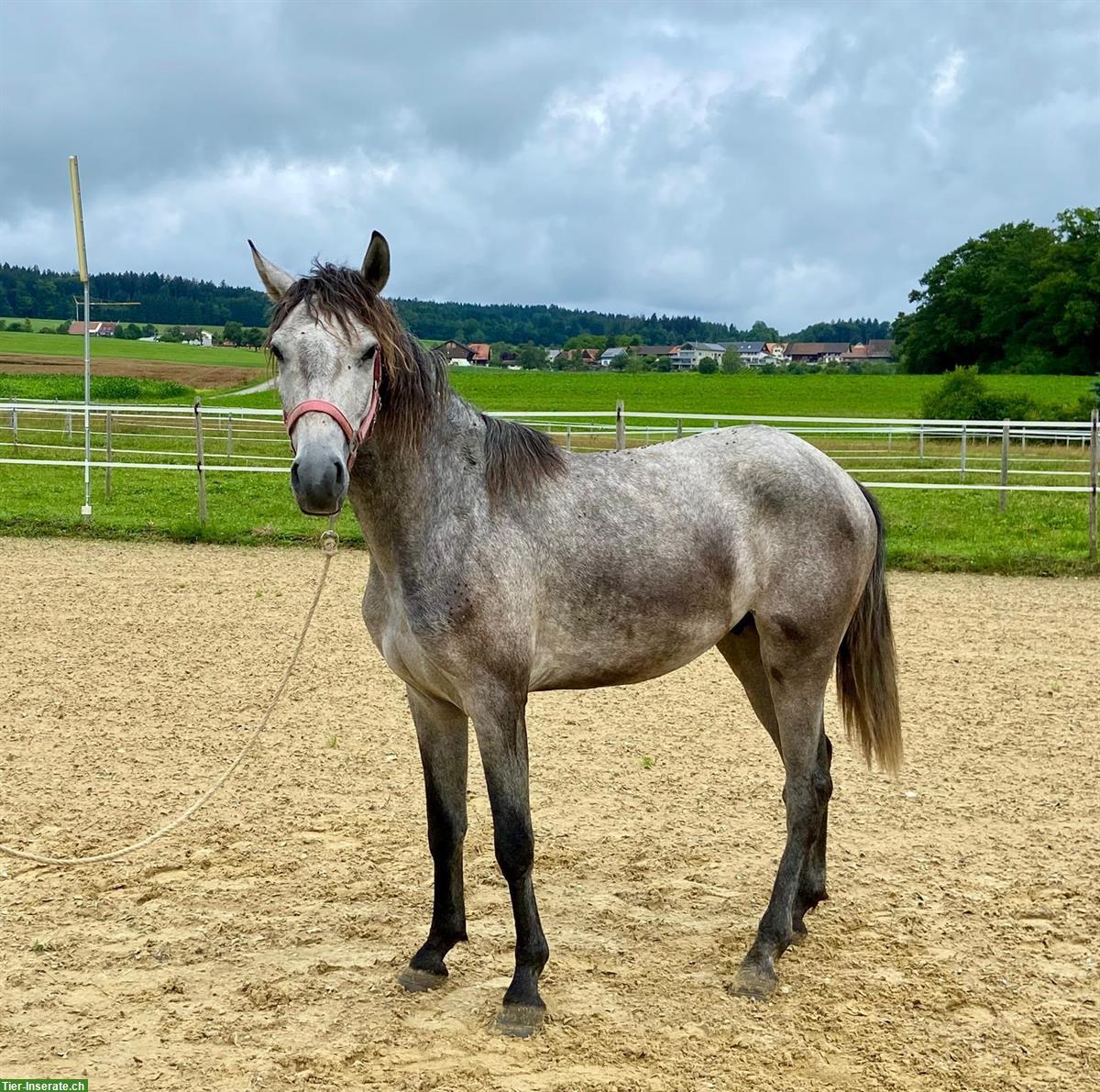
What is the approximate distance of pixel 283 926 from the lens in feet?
13.1

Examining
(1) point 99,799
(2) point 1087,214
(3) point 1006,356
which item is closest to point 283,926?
(1) point 99,799

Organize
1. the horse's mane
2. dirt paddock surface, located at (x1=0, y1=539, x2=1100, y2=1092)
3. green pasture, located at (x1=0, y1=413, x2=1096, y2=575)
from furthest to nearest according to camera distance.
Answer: green pasture, located at (x1=0, y1=413, x2=1096, y2=575) < dirt paddock surface, located at (x1=0, y1=539, x2=1100, y2=1092) < the horse's mane

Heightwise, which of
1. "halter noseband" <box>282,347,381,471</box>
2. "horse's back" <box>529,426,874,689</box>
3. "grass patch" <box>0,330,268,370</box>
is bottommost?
"horse's back" <box>529,426,874,689</box>

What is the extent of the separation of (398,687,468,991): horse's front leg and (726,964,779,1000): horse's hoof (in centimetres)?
94

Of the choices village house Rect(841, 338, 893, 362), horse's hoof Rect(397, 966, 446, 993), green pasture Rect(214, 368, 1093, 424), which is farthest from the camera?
village house Rect(841, 338, 893, 362)

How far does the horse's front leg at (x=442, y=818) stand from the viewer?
11.8 ft

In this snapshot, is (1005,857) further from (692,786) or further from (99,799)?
(99,799)

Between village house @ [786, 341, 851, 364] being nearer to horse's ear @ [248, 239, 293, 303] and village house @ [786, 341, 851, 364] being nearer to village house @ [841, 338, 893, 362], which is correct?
village house @ [841, 338, 893, 362]

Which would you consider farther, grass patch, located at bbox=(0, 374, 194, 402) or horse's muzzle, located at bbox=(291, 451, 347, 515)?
grass patch, located at bbox=(0, 374, 194, 402)

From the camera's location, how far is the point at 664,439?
968 inches

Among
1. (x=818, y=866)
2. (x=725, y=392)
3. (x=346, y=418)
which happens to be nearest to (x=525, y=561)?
(x=346, y=418)

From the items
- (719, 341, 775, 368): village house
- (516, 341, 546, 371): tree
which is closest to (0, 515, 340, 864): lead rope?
(516, 341, 546, 371): tree

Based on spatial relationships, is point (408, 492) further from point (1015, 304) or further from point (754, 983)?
point (1015, 304)

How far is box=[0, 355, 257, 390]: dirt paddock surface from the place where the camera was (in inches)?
1709
